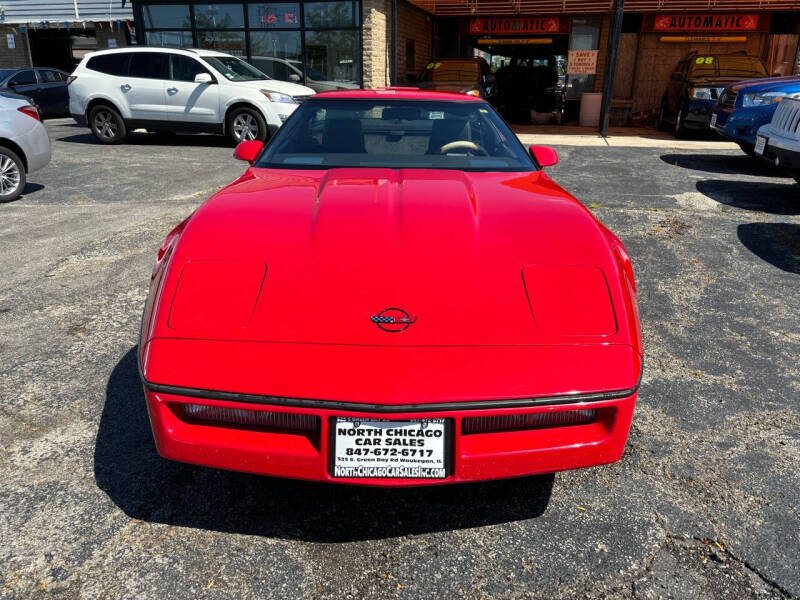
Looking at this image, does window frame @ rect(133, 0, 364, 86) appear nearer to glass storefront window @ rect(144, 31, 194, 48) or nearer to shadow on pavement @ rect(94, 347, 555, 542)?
glass storefront window @ rect(144, 31, 194, 48)

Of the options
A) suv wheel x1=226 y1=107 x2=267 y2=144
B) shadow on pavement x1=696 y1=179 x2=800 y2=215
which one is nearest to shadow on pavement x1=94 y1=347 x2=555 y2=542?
shadow on pavement x1=696 y1=179 x2=800 y2=215

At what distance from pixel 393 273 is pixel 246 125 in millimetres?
10087

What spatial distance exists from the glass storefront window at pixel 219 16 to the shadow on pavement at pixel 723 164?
36.2 feet

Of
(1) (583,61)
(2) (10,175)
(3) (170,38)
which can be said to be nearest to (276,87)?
(2) (10,175)

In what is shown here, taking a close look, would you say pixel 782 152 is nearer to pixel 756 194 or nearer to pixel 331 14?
pixel 756 194

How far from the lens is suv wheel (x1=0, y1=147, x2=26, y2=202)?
7322mm

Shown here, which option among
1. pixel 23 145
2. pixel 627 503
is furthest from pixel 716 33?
Answer: pixel 627 503

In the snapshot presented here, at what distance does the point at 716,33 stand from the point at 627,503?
1926cm

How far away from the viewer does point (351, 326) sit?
202 cm

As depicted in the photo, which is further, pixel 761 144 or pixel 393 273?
pixel 761 144

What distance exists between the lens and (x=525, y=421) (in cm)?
199

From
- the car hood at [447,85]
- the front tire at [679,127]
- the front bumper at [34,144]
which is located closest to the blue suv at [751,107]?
the front tire at [679,127]

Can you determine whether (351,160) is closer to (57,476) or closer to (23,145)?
(57,476)

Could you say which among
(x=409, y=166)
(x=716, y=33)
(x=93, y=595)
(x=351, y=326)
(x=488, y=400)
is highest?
(x=716, y=33)
